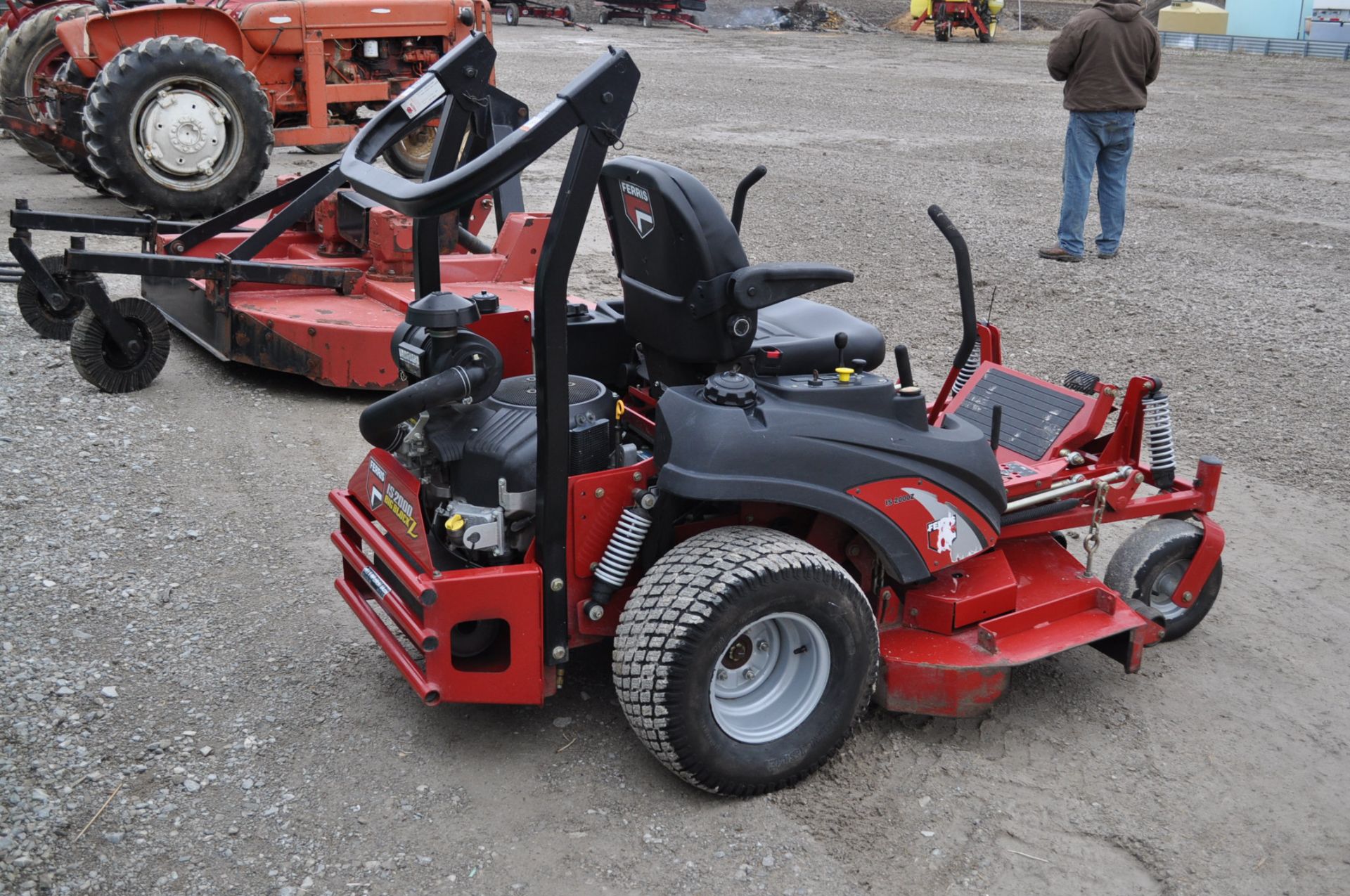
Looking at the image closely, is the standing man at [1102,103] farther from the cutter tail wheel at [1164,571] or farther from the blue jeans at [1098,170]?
the cutter tail wheel at [1164,571]

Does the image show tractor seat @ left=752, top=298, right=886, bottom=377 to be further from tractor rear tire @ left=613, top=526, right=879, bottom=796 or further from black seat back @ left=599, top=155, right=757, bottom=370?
tractor rear tire @ left=613, top=526, right=879, bottom=796

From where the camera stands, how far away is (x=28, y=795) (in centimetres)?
308

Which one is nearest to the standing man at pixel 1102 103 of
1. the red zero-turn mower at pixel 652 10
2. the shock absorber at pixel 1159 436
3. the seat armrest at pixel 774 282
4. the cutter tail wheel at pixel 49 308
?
the shock absorber at pixel 1159 436

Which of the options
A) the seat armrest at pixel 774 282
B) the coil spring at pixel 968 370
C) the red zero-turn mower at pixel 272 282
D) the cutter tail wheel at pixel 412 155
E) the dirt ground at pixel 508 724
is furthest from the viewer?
the cutter tail wheel at pixel 412 155

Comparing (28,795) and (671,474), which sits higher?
(671,474)

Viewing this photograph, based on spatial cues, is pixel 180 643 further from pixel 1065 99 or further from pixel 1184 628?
pixel 1065 99

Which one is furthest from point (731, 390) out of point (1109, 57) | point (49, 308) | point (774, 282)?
point (1109, 57)

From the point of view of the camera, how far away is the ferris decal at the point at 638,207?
3.31 metres

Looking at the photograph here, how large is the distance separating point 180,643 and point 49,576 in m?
0.65

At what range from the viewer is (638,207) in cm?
337

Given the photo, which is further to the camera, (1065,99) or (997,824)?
(1065,99)

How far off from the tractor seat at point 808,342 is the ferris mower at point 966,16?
22.4 metres

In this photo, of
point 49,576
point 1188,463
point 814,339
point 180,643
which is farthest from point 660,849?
point 1188,463

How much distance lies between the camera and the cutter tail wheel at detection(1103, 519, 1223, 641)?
4.09 m
